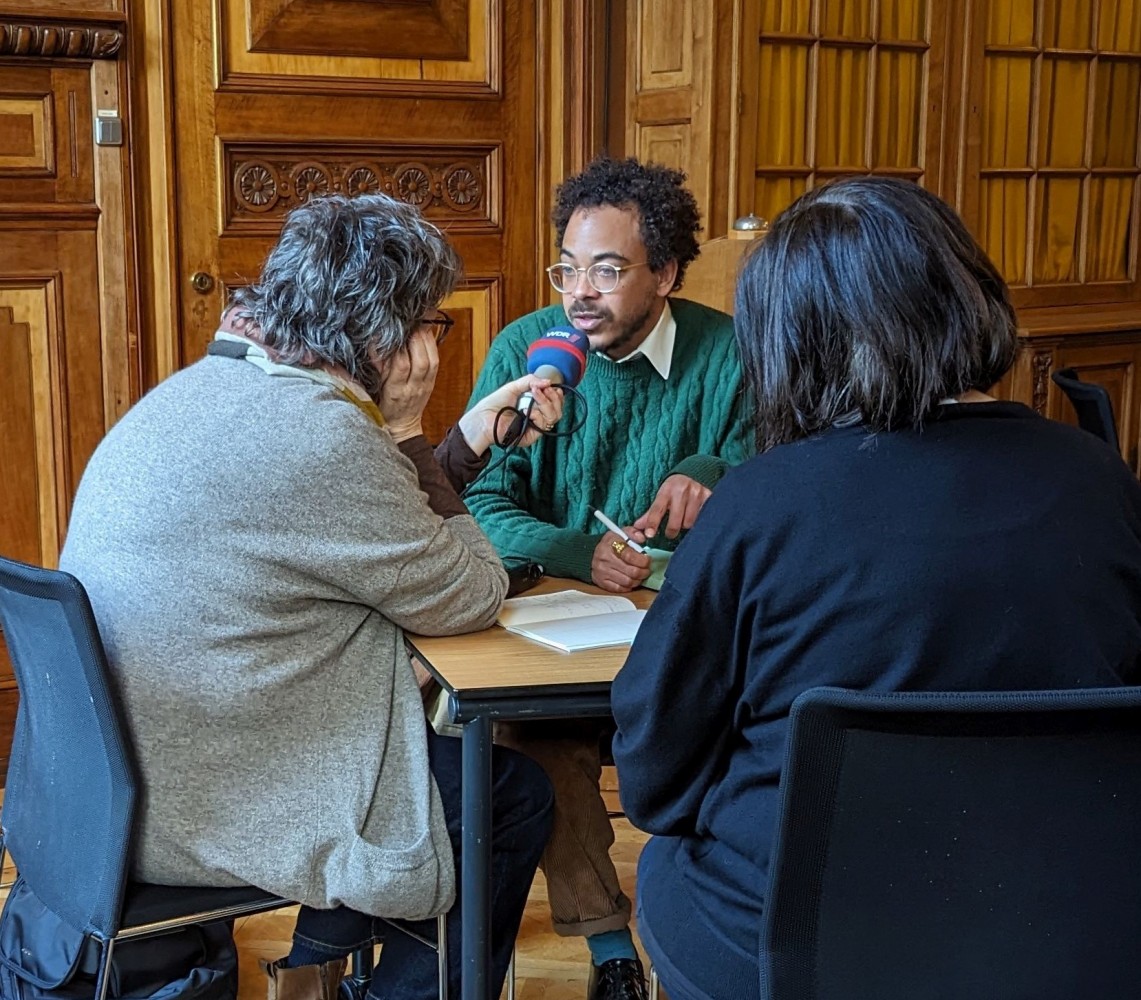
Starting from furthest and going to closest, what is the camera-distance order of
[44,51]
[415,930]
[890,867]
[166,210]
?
[166,210], [44,51], [415,930], [890,867]

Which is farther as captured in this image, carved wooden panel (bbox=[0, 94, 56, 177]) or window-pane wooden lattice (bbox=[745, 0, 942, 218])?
window-pane wooden lattice (bbox=[745, 0, 942, 218])

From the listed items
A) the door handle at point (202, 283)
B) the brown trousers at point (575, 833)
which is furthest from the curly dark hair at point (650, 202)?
the door handle at point (202, 283)

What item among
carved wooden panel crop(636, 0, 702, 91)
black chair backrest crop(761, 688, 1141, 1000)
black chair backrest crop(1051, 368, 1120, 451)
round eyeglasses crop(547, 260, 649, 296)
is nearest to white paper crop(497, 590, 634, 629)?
round eyeglasses crop(547, 260, 649, 296)

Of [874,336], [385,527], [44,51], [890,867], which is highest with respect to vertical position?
[44,51]

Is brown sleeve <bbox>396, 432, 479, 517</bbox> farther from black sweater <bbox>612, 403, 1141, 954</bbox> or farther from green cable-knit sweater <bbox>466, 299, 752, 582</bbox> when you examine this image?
black sweater <bbox>612, 403, 1141, 954</bbox>

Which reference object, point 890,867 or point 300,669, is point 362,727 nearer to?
point 300,669

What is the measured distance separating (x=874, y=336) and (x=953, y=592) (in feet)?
0.83

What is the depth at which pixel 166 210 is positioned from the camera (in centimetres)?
336

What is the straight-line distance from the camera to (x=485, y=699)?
5.69 feet

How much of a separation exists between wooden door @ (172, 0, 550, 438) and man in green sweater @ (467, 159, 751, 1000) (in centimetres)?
102

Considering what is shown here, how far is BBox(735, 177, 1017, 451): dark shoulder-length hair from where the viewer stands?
139 centimetres

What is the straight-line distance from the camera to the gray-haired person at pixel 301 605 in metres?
1.72

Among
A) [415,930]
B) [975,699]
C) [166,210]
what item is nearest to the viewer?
[975,699]

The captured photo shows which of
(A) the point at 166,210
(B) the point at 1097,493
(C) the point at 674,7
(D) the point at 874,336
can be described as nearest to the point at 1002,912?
(B) the point at 1097,493
